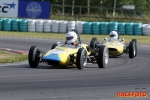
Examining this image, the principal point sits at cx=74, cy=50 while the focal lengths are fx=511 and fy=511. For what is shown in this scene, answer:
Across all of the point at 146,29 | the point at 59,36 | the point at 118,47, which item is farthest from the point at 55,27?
the point at 118,47

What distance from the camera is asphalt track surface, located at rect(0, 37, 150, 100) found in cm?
1042

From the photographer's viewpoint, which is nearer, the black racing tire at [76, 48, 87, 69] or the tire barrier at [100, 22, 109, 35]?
the black racing tire at [76, 48, 87, 69]

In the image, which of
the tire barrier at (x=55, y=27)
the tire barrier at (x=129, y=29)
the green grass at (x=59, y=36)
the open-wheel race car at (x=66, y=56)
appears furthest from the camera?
the tire barrier at (x=55, y=27)

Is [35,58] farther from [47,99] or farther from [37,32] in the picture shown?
[37,32]

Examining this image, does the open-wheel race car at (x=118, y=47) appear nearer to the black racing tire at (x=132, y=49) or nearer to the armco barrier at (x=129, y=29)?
the black racing tire at (x=132, y=49)

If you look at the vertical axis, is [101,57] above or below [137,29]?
above

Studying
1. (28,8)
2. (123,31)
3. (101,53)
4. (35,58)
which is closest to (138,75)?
(101,53)

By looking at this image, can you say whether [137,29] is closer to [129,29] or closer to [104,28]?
[129,29]

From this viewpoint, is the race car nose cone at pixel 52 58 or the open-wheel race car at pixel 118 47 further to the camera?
the open-wheel race car at pixel 118 47

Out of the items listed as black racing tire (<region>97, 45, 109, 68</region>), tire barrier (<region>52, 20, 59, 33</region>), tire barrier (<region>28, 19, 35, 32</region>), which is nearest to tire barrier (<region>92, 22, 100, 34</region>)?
tire barrier (<region>52, 20, 59, 33</region>)

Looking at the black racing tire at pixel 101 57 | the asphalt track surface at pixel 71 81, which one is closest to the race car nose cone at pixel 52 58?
the asphalt track surface at pixel 71 81

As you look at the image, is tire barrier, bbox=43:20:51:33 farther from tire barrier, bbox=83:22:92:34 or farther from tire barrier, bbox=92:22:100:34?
tire barrier, bbox=92:22:100:34

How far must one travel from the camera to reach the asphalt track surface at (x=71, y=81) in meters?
10.4

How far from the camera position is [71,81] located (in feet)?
41.4
